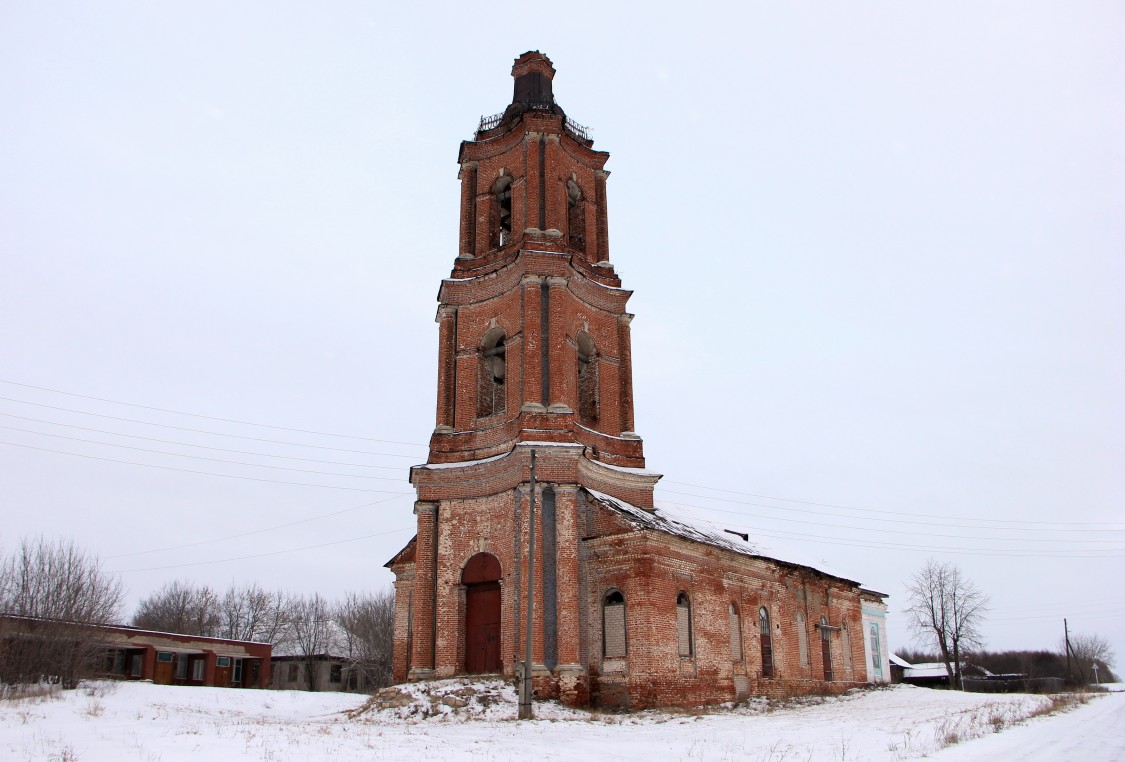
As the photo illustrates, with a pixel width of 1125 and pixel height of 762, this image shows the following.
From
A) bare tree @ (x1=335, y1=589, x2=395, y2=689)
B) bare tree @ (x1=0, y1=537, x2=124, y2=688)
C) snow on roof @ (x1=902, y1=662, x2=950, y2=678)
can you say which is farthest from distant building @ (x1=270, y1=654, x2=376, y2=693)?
snow on roof @ (x1=902, y1=662, x2=950, y2=678)

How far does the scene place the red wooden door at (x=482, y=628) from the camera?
22.3 meters

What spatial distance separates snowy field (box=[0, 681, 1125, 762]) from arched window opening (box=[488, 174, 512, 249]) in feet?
46.6

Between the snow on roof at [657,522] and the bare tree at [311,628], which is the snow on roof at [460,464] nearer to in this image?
the snow on roof at [657,522]

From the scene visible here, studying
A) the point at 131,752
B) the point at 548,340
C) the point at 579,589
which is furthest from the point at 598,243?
the point at 131,752

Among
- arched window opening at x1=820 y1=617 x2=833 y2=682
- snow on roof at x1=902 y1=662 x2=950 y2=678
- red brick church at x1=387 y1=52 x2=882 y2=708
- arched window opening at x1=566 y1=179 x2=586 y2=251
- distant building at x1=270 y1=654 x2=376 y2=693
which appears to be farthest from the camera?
snow on roof at x1=902 y1=662 x2=950 y2=678

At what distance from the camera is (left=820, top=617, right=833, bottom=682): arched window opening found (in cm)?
3130

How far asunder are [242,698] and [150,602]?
49.9m

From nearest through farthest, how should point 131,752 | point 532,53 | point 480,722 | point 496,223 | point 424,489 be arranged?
1. point 131,752
2. point 480,722
3. point 424,489
4. point 496,223
5. point 532,53

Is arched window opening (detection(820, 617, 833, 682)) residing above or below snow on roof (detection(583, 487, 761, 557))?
below

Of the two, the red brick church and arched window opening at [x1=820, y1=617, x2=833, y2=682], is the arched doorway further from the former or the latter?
arched window opening at [x1=820, y1=617, x2=833, y2=682]

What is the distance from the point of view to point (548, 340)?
24.7 m

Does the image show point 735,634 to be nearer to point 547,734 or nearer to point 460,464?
point 460,464

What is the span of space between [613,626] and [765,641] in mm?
7327

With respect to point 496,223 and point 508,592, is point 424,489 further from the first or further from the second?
point 496,223
